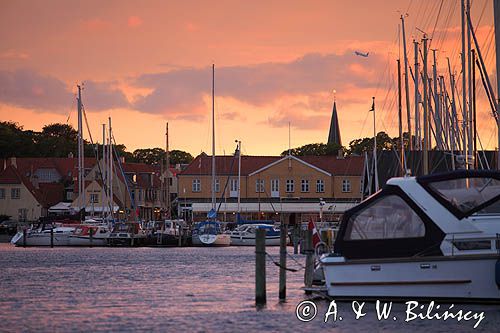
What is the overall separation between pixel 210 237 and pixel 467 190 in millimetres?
65649

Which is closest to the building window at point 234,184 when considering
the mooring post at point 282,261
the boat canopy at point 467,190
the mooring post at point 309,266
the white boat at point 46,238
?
the white boat at point 46,238

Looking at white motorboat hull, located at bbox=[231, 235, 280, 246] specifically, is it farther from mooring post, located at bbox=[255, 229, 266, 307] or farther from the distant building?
mooring post, located at bbox=[255, 229, 266, 307]

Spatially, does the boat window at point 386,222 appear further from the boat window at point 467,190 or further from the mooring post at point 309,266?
the mooring post at point 309,266

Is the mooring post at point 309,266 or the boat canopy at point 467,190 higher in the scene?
the boat canopy at point 467,190

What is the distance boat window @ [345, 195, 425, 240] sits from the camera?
31188 mm

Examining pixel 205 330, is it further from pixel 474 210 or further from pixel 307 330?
pixel 474 210

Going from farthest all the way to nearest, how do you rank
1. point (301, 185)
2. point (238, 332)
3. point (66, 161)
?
point (66, 161) → point (301, 185) → point (238, 332)

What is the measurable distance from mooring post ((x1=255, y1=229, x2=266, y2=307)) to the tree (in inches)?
5672

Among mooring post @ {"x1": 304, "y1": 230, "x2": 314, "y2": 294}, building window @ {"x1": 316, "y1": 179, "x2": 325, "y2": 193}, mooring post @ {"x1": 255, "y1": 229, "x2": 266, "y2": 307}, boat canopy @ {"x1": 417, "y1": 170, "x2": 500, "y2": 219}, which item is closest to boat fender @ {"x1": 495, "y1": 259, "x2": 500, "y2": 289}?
boat canopy @ {"x1": 417, "y1": 170, "x2": 500, "y2": 219}

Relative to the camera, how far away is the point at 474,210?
1227 inches

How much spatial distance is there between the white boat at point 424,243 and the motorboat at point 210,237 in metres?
64.3

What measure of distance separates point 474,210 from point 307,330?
236 inches

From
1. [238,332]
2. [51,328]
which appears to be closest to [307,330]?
[238,332]

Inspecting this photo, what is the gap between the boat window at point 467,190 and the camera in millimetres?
31422
